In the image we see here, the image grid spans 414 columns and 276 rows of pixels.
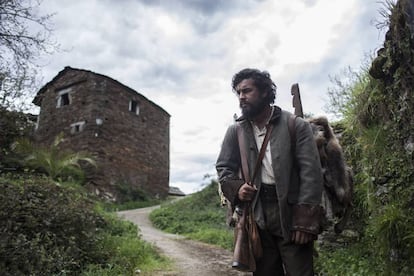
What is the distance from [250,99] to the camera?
251cm

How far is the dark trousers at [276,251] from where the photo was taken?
7.06ft

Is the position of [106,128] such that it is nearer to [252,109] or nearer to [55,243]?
[55,243]

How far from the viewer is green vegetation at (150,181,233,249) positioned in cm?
Result: 846

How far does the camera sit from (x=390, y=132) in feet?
10.8

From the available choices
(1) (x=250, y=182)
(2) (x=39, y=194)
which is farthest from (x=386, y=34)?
(2) (x=39, y=194)

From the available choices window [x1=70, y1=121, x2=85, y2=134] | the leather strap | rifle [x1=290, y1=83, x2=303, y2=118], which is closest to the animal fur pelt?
the leather strap

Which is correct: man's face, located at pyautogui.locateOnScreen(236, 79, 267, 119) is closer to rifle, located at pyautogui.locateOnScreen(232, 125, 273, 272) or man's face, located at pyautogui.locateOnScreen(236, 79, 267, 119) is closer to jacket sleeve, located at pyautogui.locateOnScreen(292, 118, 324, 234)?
rifle, located at pyautogui.locateOnScreen(232, 125, 273, 272)

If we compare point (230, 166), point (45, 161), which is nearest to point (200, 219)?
point (45, 161)

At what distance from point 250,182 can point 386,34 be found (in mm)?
2126

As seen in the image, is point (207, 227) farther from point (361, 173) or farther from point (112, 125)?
point (112, 125)

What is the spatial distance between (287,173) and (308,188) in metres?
0.16

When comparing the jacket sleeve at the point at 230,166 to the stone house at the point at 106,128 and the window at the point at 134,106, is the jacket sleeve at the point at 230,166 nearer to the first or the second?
the stone house at the point at 106,128

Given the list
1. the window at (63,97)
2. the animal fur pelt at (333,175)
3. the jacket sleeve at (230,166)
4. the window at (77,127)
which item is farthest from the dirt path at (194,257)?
the window at (63,97)

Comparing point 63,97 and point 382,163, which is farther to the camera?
point 63,97
